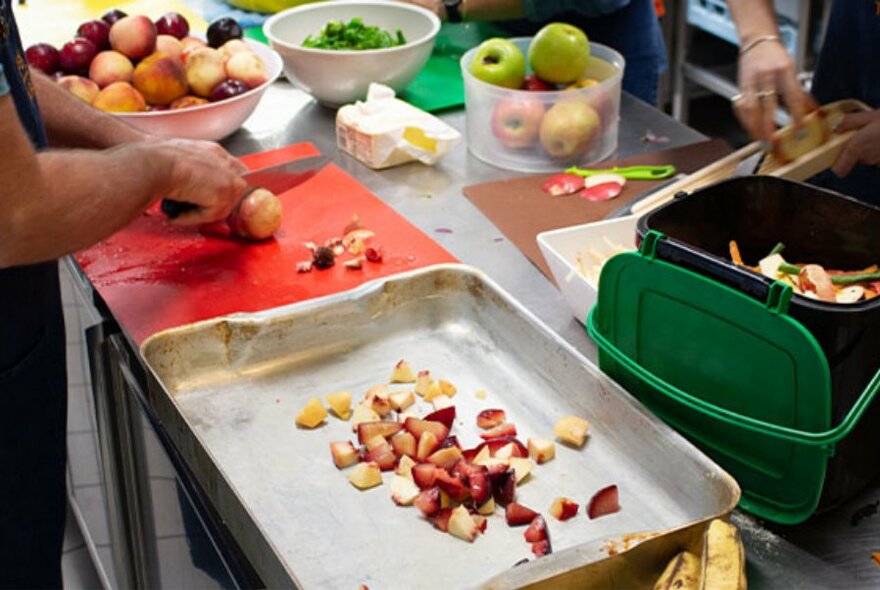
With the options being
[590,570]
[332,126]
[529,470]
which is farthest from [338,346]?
[332,126]

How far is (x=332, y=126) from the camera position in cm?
219

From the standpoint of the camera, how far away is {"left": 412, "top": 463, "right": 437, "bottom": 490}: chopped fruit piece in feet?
4.08

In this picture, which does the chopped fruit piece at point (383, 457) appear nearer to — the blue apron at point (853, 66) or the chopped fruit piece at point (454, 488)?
the chopped fruit piece at point (454, 488)

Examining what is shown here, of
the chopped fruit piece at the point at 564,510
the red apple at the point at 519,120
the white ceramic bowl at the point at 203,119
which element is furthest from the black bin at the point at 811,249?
the white ceramic bowl at the point at 203,119

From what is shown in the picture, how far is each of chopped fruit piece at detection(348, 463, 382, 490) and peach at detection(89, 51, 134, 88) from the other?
1064mm

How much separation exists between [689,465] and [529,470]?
186 millimetres

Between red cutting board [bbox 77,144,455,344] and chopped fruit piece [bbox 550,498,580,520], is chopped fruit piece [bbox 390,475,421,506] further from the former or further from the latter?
red cutting board [bbox 77,144,455,344]

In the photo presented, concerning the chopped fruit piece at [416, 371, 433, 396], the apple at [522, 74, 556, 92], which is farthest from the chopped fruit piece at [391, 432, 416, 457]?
the apple at [522, 74, 556, 92]

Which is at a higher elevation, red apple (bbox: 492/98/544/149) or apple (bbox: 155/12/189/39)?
apple (bbox: 155/12/189/39)

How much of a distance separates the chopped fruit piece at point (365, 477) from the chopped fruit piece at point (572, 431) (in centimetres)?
21

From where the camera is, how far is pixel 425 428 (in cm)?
132

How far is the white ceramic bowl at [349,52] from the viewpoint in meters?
2.15

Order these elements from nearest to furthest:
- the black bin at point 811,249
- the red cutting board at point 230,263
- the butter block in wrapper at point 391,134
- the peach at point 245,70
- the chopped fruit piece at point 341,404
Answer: the black bin at point 811,249 → the chopped fruit piece at point 341,404 → the red cutting board at point 230,263 → the butter block in wrapper at point 391,134 → the peach at point 245,70

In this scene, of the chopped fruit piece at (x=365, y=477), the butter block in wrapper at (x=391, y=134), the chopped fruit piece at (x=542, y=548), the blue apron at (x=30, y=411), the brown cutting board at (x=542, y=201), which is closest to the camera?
the chopped fruit piece at (x=542, y=548)
